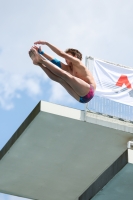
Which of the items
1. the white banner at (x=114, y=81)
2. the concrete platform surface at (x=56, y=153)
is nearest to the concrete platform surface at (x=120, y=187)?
the concrete platform surface at (x=56, y=153)

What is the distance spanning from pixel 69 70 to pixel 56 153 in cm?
535

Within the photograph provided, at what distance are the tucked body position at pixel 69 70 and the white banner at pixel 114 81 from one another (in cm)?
456

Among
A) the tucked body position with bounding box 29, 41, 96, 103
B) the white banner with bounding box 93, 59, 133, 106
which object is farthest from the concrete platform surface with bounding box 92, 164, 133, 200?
the white banner with bounding box 93, 59, 133, 106

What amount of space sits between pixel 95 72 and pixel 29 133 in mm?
2850

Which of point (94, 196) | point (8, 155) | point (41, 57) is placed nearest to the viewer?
point (41, 57)

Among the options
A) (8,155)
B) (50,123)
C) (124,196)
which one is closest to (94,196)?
(124,196)

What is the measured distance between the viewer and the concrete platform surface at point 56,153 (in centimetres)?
1970

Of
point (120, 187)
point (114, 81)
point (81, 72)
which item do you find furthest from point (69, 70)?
point (114, 81)

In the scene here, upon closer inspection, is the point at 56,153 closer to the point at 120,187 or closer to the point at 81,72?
the point at 120,187

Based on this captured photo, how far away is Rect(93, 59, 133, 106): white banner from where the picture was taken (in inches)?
822

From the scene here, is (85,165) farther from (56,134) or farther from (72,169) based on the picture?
(56,134)

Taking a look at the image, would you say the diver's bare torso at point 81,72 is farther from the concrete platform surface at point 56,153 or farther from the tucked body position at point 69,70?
the concrete platform surface at point 56,153

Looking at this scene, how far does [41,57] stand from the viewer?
15.3 m

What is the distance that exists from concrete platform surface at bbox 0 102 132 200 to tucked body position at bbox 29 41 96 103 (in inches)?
128
